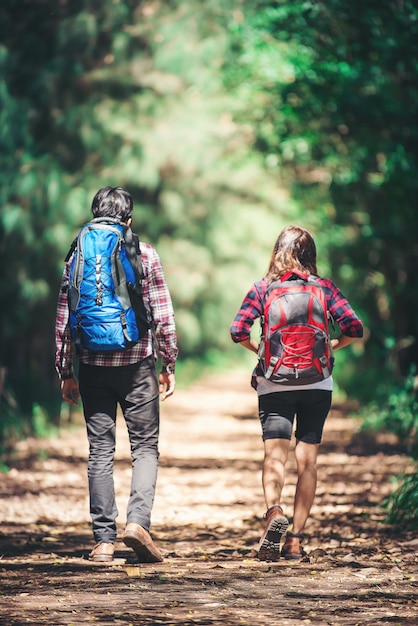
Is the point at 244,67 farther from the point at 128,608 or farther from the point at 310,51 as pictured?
the point at 128,608

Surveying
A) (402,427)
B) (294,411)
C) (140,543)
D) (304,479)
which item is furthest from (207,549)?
(402,427)

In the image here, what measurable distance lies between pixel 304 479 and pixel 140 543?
1.02 meters

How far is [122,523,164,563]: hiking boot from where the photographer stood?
586cm

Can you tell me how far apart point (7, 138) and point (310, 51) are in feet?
14.3

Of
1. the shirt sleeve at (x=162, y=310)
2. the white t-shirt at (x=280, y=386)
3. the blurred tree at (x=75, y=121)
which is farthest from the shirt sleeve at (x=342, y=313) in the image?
the blurred tree at (x=75, y=121)

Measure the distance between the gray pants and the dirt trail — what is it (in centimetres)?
31

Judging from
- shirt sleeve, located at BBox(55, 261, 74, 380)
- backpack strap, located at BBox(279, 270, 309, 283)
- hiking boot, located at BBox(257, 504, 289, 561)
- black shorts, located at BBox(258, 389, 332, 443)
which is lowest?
hiking boot, located at BBox(257, 504, 289, 561)

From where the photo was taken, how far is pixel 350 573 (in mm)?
5633

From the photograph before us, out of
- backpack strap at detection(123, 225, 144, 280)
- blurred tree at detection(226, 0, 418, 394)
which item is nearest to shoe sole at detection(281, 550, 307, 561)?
backpack strap at detection(123, 225, 144, 280)

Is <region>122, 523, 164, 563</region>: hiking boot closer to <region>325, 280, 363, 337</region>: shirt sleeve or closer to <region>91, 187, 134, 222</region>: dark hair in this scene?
<region>325, 280, 363, 337</region>: shirt sleeve

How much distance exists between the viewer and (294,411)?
6.26 m

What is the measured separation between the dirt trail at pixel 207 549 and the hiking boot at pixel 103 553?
0.19 feet

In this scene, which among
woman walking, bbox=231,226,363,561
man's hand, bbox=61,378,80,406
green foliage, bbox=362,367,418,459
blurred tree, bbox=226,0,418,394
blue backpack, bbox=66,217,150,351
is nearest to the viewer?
blue backpack, bbox=66,217,150,351

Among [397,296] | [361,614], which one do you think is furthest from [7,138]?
[361,614]
